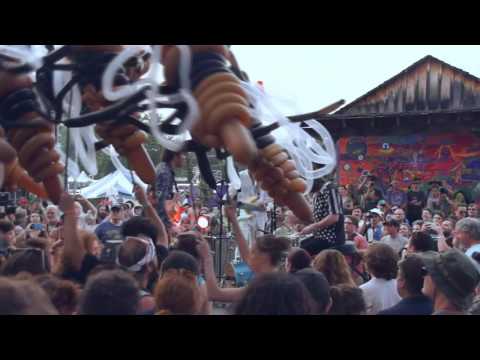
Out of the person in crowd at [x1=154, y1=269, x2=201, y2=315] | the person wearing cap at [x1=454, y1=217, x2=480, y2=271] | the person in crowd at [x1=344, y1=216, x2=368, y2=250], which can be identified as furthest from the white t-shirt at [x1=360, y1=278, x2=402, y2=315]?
the person in crowd at [x1=344, y1=216, x2=368, y2=250]

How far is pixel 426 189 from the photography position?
1403 centimetres

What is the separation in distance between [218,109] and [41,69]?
3.01ft

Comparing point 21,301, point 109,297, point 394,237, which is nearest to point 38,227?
point 394,237

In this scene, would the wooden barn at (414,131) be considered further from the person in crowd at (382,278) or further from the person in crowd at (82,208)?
the person in crowd at (382,278)

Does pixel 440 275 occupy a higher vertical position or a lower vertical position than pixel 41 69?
lower

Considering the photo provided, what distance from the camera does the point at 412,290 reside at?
10.7 ft

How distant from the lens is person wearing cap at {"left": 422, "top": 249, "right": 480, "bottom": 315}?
3.07 metres

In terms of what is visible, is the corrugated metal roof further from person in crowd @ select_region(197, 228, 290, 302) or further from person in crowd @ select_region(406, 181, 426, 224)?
person in crowd @ select_region(197, 228, 290, 302)

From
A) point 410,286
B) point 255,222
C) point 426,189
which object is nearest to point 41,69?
point 410,286

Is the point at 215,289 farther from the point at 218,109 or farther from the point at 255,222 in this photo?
the point at 255,222

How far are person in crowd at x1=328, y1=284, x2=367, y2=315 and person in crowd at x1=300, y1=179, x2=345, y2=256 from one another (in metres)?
2.38

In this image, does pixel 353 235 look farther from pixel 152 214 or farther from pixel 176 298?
pixel 176 298

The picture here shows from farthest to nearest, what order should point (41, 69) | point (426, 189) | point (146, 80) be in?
1. point (426, 189)
2. point (41, 69)
3. point (146, 80)

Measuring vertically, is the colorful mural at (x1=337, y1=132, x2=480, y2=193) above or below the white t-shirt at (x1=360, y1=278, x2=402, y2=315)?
above
